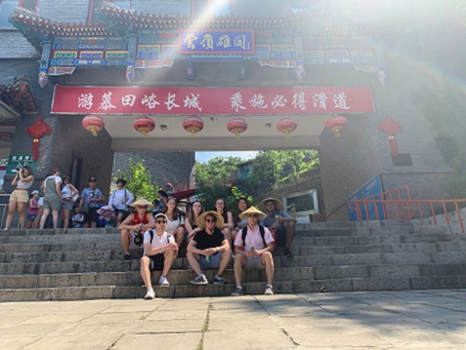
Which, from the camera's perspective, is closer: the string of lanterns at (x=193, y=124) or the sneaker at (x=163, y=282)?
the sneaker at (x=163, y=282)

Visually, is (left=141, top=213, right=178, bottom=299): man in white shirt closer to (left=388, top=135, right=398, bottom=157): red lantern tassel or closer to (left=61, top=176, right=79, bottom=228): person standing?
(left=61, top=176, right=79, bottom=228): person standing

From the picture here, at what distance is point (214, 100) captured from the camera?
950cm

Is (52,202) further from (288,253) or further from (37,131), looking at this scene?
(288,253)

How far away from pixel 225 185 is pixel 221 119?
13.4 m

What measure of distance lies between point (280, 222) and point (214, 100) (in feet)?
17.8

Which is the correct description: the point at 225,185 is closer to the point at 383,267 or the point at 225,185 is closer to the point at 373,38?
the point at 373,38

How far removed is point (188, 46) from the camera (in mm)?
9281

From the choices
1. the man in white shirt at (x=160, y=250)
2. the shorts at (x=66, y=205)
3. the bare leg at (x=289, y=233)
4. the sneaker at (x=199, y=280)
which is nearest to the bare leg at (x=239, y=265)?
the sneaker at (x=199, y=280)

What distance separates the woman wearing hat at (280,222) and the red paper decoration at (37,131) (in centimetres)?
711

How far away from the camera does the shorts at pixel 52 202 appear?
668cm

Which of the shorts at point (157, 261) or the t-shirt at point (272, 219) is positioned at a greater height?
the t-shirt at point (272, 219)

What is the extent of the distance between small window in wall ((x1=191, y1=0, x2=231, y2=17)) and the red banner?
448 centimetres

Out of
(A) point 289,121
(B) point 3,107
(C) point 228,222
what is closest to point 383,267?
(C) point 228,222

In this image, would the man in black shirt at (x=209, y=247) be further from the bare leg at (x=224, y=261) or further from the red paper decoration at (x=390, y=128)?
the red paper decoration at (x=390, y=128)
